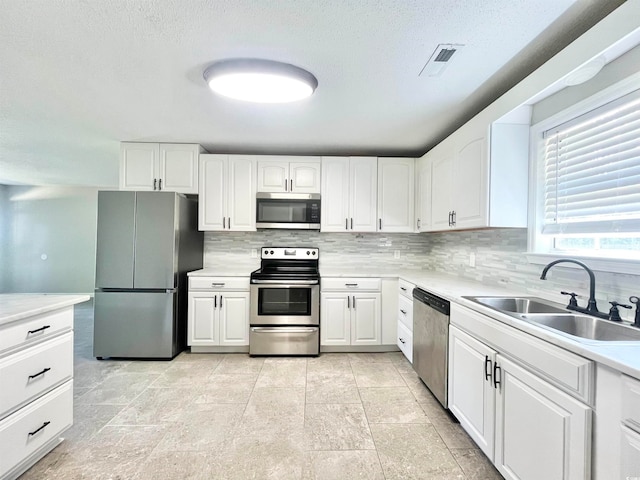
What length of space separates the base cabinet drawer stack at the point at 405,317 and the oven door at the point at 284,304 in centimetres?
84

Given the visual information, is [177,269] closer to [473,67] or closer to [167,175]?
[167,175]

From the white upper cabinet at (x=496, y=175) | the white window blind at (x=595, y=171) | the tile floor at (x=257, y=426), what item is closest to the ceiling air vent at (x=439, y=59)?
the white upper cabinet at (x=496, y=175)

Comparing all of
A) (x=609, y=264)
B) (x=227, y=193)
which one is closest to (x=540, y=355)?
(x=609, y=264)

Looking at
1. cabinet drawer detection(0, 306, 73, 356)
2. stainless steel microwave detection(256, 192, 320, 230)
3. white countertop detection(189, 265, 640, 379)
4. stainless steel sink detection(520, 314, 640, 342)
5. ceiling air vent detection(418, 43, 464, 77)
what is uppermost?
ceiling air vent detection(418, 43, 464, 77)

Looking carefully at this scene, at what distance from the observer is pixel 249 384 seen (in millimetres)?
2510

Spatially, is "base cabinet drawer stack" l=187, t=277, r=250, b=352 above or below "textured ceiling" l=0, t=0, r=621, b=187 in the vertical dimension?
below

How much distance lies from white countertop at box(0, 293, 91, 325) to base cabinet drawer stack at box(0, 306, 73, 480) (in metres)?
0.05

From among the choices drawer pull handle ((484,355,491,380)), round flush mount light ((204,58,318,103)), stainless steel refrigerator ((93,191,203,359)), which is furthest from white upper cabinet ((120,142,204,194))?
drawer pull handle ((484,355,491,380))

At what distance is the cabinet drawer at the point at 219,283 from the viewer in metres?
3.13

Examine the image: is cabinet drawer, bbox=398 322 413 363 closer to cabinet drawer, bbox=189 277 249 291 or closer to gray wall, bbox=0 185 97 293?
cabinet drawer, bbox=189 277 249 291

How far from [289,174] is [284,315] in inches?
60.9

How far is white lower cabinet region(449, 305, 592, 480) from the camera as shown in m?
1.05

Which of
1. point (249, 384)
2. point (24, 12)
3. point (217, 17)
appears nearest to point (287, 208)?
point (249, 384)

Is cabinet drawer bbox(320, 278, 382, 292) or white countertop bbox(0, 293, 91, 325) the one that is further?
cabinet drawer bbox(320, 278, 382, 292)
